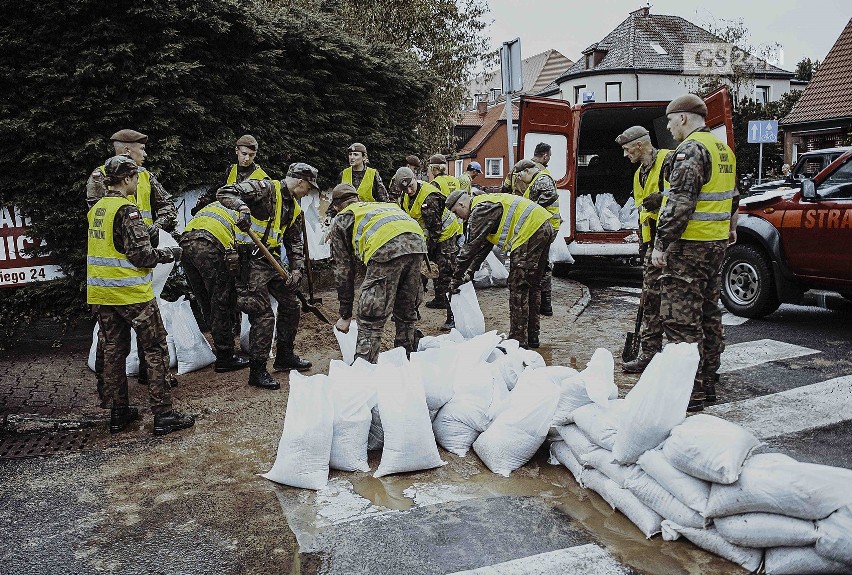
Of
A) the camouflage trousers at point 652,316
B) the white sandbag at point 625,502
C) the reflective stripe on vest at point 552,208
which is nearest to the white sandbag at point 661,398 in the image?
the white sandbag at point 625,502

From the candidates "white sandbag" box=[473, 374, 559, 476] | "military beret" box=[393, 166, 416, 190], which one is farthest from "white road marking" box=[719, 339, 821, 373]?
"military beret" box=[393, 166, 416, 190]

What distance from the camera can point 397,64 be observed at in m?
9.72

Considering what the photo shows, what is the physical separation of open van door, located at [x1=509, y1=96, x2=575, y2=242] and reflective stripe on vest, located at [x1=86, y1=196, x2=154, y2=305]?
5.46 meters

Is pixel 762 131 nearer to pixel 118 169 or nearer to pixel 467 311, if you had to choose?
pixel 467 311

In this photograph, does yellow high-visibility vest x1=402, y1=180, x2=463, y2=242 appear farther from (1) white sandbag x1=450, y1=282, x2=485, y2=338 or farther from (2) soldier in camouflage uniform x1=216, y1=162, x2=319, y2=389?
(2) soldier in camouflage uniform x1=216, y1=162, x2=319, y2=389

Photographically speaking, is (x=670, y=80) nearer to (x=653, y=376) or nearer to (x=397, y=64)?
(x=397, y=64)

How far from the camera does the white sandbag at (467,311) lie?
596 cm

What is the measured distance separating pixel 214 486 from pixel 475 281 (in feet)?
19.3

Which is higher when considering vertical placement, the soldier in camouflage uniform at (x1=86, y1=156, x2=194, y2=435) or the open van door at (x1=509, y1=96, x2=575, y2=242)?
the open van door at (x1=509, y1=96, x2=575, y2=242)

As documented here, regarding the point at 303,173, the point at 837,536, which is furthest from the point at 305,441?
the point at 303,173

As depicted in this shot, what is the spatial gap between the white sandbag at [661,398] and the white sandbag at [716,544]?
0.37 metres

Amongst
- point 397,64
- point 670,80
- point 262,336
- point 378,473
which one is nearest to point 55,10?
point 262,336

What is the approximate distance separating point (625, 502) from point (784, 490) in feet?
2.54

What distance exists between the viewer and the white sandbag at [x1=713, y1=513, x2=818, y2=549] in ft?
7.98
